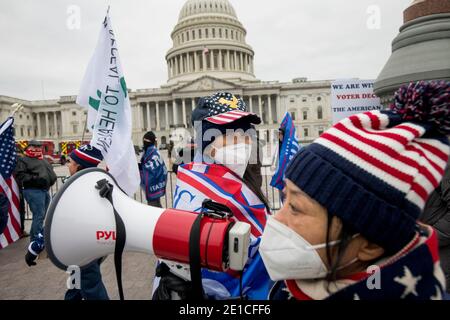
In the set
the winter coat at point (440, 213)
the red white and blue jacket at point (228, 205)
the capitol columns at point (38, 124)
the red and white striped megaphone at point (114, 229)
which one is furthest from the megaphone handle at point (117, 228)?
the capitol columns at point (38, 124)

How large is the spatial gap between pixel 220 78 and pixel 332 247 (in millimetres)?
67009

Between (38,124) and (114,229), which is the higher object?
(38,124)

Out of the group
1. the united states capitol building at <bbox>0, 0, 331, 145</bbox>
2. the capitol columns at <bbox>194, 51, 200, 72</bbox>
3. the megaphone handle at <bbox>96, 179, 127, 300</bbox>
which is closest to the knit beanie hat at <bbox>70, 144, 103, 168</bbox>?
the megaphone handle at <bbox>96, 179, 127, 300</bbox>

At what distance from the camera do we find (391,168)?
0.93 m

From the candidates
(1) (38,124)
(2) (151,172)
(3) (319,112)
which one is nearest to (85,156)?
(2) (151,172)

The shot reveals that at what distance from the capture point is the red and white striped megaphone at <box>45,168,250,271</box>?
1.15 metres

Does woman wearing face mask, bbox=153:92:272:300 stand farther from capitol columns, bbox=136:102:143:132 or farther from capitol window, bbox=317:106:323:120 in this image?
capitol window, bbox=317:106:323:120

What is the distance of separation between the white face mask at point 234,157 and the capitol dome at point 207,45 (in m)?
67.1

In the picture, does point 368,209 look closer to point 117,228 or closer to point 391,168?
point 391,168

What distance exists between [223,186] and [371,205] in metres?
0.91

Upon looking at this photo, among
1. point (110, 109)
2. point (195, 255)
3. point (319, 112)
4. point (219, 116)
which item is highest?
point (319, 112)
